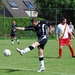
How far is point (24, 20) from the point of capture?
3866cm

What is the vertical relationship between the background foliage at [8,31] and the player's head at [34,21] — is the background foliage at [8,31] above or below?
below

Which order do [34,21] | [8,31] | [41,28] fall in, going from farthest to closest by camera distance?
1. [8,31]
2. [41,28]
3. [34,21]

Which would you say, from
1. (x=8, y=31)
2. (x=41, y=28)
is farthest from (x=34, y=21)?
(x=8, y=31)

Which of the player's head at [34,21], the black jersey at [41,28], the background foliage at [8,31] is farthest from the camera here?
the background foliage at [8,31]

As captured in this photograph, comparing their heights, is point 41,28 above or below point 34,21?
below

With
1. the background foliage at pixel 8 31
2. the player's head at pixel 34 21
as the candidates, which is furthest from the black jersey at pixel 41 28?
the background foliage at pixel 8 31

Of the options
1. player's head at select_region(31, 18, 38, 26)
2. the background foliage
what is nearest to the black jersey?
player's head at select_region(31, 18, 38, 26)

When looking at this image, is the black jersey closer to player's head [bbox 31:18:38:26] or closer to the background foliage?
player's head [bbox 31:18:38:26]

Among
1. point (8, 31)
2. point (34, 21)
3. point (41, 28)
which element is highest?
point (34, 21)

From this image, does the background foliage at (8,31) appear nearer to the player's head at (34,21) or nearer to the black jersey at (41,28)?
the black jersey at (41,28)

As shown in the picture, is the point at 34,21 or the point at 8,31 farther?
the point at 8,31

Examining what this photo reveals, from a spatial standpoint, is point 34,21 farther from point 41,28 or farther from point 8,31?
point 8,31

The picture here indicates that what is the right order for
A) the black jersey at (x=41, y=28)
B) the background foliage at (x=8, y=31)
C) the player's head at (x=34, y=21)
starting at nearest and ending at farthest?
the player's head at (x=34, y=21) → the black jersey at (x=41, y=28) → the background foliage at (x=8, y=31)

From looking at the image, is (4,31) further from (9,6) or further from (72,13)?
(9,6)
